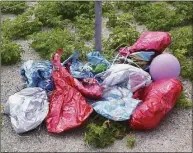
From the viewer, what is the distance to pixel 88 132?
506 cm

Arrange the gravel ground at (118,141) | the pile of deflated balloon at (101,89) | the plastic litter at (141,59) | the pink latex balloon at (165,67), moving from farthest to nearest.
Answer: the plastic litter at (141,59), the pink latex balloon at (165,67), the pile of deflated balloon at (101,89), the gravel ground at (118,141)

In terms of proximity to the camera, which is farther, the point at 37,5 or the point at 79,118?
the point at 37,5

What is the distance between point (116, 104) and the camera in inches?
210

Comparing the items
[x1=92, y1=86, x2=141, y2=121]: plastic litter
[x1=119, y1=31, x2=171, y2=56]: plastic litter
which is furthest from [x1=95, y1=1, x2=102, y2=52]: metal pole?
[x1=92, y1=86, x2=141, y2=121]: plastic litter

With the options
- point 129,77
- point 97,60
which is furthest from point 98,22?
point 129,77

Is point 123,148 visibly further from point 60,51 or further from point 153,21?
point 153,21

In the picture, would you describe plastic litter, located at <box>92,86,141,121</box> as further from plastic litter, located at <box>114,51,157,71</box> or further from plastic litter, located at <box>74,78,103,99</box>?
plastic litter, located at <box>114,51,157,71</box>

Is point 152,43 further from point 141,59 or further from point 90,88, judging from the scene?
point 90,88

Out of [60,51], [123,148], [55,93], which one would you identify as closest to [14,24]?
[60,51]

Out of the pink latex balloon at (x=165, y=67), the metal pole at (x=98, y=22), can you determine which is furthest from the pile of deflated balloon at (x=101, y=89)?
the metal pole at (x=98, y=22)

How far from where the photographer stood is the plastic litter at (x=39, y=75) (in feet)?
18.8

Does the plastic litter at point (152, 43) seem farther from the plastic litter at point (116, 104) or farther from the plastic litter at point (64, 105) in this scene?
the plastic litter at point (64, 105)

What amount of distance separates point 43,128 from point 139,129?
1.12 meters

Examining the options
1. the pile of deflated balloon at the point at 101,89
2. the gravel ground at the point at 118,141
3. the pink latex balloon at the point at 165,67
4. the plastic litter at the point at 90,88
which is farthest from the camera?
the pink latex balloon at the point at 165,67
